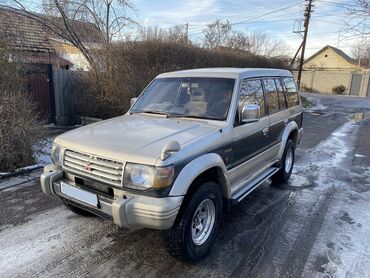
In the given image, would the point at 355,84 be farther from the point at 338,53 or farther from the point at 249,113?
the point at 249,113

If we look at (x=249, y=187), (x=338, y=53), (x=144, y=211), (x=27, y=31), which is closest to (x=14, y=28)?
(x=27, y=31)

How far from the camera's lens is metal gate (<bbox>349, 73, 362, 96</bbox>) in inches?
1709

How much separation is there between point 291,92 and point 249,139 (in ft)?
7.58

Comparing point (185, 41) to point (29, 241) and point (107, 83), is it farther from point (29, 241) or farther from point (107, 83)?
point (29, 241)

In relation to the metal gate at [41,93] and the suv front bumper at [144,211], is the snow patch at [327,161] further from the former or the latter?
the metal gate at [41,93]

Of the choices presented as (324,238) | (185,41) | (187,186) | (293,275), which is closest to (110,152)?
(187,186)

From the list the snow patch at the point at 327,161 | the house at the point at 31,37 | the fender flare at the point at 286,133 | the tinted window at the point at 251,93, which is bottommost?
the snow patch at the point at 327,161

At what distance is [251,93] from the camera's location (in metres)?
4.35

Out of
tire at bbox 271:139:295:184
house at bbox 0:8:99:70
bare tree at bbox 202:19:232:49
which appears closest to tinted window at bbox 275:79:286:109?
tire at bbox 271:139:295:184

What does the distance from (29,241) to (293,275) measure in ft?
9.42

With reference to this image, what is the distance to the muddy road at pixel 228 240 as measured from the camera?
316cm

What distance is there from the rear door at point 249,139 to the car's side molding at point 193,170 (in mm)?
442

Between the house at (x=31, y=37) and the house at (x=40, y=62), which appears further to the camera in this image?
the house at (x=40, y=62)

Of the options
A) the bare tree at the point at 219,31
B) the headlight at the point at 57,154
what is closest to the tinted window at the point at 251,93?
the headlight at the point at 57,154
